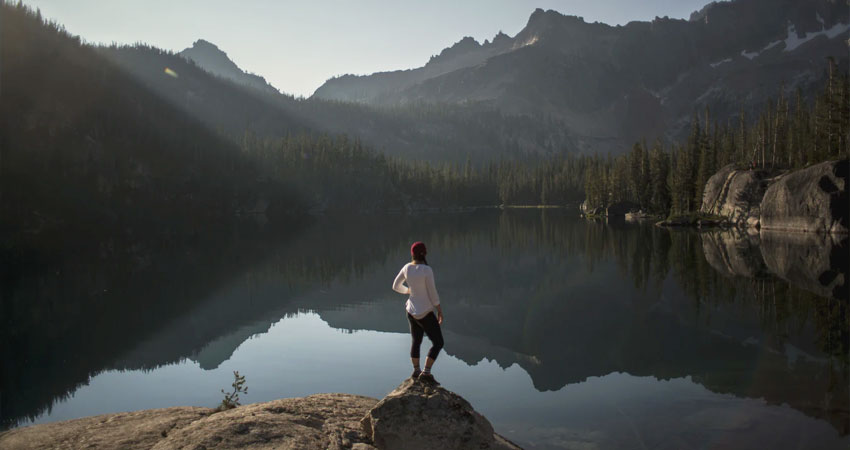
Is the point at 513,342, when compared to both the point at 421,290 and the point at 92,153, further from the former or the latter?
the point at 92,153

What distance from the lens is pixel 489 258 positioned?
47.7m

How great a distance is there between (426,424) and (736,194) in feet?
260

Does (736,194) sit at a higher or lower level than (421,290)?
higher

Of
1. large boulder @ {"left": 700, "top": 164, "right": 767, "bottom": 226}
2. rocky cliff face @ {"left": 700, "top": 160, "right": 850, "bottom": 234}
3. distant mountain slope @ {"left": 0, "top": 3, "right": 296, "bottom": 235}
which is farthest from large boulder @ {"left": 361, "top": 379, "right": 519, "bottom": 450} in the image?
distant mountain slope @ {"left": 0, "top": 3, "right": 296, "bottom": 235}

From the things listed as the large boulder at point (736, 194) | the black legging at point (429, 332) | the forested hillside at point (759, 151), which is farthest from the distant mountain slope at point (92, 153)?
the large boulder at point (736, 194)

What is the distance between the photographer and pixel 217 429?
7.91 m

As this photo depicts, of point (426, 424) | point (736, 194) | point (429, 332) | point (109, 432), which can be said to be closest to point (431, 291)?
point (429, 332)

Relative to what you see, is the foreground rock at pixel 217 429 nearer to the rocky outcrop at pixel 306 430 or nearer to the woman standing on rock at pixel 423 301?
the rocky outcrop at pixel 306 430

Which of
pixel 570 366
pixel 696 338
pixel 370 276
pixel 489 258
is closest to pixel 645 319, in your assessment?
pixel 696 338

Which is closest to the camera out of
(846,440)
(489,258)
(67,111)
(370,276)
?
(846,440)

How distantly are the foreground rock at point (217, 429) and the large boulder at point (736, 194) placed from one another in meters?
75.9

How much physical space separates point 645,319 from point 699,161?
83.6 metres

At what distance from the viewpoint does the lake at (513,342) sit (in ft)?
40.7

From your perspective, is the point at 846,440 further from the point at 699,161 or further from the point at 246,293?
the point at 699,161
